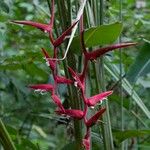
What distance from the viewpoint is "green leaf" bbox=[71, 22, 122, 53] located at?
570mm

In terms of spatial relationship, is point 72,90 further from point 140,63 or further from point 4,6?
point 4,6

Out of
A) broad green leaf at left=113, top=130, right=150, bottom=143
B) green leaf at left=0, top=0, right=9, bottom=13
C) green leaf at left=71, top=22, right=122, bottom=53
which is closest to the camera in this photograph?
green leaf at left=71, top=22, right=122, bottom=53

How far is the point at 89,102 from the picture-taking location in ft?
1.60

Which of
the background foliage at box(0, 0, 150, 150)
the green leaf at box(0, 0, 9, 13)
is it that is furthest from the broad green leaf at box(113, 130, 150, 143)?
the green leaf at box(0, 0, 9, 13)

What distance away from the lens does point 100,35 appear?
1.92ft

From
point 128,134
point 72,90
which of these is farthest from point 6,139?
point 128,134

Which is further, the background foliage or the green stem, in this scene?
the background foliage

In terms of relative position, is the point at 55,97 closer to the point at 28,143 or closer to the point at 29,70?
the point at 28,143

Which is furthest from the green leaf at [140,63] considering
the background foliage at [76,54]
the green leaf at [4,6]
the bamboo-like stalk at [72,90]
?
the green leaf at [4,6]

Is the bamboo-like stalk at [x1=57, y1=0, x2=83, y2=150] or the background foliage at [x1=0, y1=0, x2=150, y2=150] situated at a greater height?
the bamboo-like stalk at [x1=57, y1=0, x2=83, y2=150]

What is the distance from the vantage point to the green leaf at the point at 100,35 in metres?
0.57

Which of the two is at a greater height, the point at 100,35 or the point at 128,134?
the point at 100,35

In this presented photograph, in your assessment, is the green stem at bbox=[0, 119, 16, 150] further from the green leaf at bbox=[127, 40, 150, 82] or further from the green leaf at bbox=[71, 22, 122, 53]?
the green leaf at bbox=[127, 40, 150, 82]

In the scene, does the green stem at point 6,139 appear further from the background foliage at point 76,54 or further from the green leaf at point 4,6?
the green leaf at point 4,6
